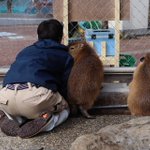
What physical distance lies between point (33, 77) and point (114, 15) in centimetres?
159

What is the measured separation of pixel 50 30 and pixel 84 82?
2.21 ft

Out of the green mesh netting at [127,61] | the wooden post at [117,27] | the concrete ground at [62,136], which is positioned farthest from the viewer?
the green mesh netting at [127,61]

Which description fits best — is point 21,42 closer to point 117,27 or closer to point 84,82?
point 117,27

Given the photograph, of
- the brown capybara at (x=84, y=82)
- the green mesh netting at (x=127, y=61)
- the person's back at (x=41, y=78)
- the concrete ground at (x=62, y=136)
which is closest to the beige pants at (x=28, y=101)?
the person's back at (x=41, y=78)

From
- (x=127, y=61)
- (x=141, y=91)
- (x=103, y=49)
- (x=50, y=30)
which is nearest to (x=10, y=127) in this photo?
(x=50, y=30)

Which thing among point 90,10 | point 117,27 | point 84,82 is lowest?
point 84,82

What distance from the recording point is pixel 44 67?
4668 mm

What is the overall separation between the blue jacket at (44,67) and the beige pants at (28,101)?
A: 88 mm

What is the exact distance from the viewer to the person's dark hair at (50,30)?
4.91 meters

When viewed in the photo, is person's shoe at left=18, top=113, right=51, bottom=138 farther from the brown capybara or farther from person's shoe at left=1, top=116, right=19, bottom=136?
the brown capybara

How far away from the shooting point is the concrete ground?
422 cm

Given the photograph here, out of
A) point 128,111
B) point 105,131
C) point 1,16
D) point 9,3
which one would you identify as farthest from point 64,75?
point 1,16

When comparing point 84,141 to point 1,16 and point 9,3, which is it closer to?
point 9,3

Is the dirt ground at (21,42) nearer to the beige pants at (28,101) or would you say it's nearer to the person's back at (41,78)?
the person's back at (41,78)
